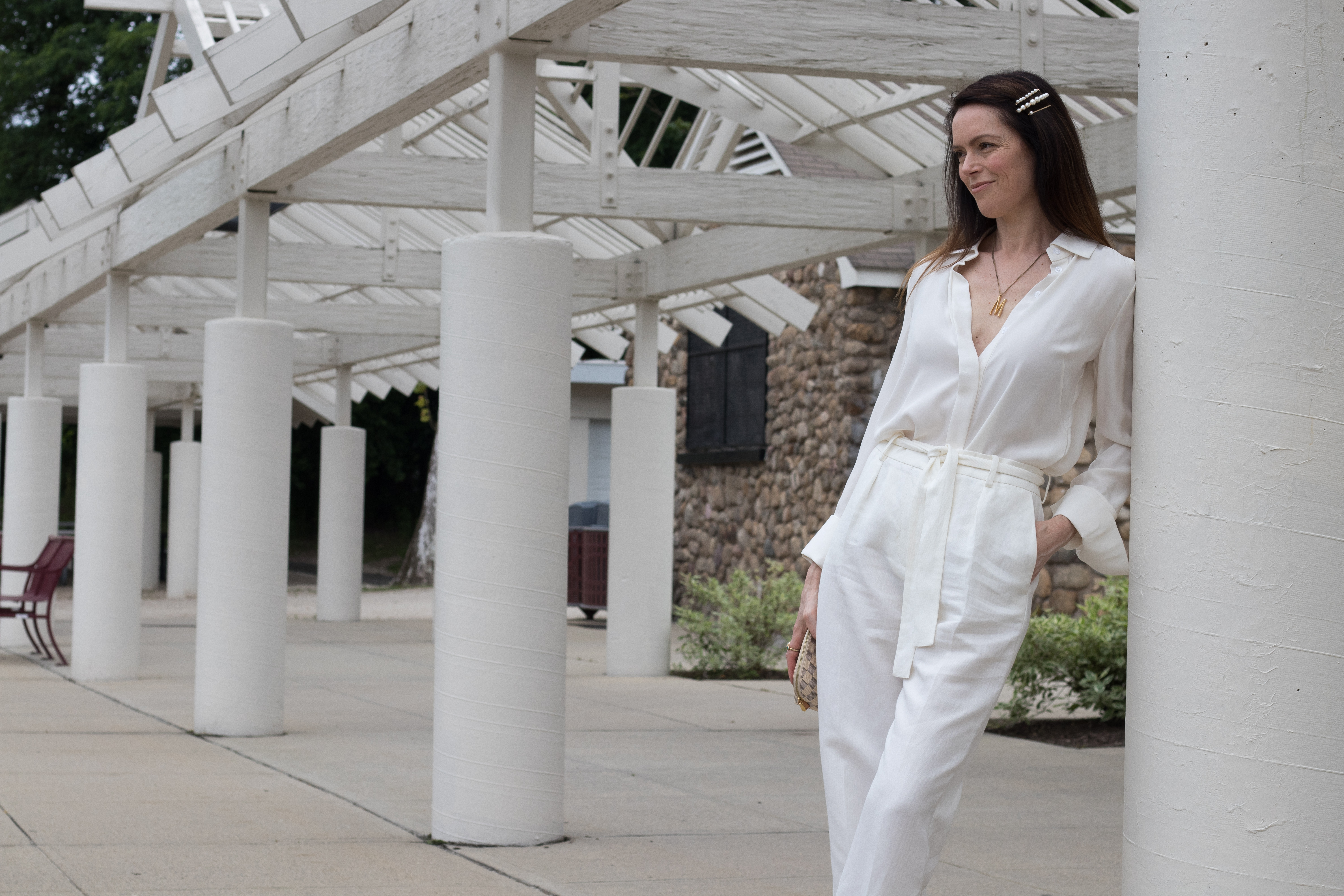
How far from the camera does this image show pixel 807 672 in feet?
9.12

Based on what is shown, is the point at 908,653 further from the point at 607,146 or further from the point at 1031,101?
the point at 607,146

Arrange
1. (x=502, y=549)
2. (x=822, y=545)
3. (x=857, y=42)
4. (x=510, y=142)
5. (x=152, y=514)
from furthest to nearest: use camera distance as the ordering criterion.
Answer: (x=152, y=514)
(x=857, y=42)
(x=510, y=142)
(x=502, y=549)
(x=822, y=545)

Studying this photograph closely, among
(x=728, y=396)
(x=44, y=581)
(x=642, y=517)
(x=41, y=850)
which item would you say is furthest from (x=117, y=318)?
(x=728, y=396)

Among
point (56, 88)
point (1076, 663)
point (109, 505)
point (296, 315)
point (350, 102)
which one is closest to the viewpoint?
point (350, 102)

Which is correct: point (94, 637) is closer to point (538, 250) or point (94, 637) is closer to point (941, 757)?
point (538, 250)

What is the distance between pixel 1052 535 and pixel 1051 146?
617 mm

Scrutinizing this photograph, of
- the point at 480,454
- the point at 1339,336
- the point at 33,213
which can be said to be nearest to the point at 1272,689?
the point at 1339,336

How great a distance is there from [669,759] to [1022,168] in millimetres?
5232

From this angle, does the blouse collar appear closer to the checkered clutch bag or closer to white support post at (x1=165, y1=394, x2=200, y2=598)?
the checkered clutch bag

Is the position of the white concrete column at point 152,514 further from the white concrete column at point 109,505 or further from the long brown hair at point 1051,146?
the long brown hair at point 1051,146

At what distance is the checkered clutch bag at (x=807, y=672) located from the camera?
2773 millimetres

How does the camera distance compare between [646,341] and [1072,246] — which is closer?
[1072,246]

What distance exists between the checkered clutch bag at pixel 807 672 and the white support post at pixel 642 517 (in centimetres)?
806

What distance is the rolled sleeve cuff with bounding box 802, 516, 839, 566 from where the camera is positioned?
8.82 feet
